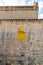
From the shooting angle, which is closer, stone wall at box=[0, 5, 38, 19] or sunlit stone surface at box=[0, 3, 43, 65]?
sunlit stone surface at box=[0, 3, 43, 65]

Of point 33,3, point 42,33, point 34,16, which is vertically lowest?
point 42,33

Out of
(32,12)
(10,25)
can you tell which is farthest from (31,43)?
(32,12)

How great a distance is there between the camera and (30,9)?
15.1m

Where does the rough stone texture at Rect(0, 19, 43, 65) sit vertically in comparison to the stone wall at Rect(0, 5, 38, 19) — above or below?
below

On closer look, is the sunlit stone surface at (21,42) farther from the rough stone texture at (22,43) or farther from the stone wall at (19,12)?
the stone wall at (19,12)

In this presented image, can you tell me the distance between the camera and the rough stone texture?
1109 cm

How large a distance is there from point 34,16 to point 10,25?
4.23 meters

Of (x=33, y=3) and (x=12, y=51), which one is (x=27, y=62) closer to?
(x=12, y=51)

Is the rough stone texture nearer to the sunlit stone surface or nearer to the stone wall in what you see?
the sunlit stone surface

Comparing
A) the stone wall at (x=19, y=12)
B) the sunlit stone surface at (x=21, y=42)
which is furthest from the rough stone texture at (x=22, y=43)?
the stone wall at (x=19, y=12)

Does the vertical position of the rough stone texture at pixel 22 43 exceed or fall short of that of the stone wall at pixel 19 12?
it falls short

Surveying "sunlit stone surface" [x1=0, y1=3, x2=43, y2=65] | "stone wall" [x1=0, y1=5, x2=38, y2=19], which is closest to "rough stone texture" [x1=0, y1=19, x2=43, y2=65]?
"sunlit stone surface" [x1=0, y1=3, x2=43, y2=65]

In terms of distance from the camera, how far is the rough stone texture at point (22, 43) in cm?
1109

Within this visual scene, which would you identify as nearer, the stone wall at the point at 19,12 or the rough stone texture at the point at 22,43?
the rough stone texture at the point at 22,43
